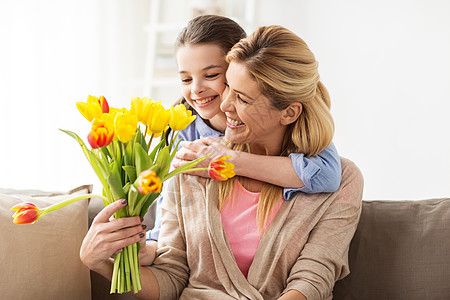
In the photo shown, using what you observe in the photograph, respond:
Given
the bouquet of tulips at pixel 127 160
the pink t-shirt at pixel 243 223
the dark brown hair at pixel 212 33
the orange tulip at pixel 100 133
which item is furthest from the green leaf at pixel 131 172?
the dark brown hair at pixel 212 33

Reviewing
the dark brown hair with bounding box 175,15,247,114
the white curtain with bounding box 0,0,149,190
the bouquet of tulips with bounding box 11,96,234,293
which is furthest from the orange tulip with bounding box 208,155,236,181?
the white curtain with bounding box 0,0,149,190

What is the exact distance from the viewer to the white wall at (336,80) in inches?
106

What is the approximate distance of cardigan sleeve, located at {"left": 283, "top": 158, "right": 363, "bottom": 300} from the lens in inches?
53.5

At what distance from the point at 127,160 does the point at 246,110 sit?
371mm

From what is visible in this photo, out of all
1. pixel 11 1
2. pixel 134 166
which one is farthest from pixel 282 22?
pixel 134 166

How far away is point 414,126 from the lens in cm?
274

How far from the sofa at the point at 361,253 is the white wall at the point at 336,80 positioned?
109 centimetres

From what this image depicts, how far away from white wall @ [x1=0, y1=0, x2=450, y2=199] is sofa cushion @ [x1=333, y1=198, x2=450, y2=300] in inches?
43.7

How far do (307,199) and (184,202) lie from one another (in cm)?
33

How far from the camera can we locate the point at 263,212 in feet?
4.74

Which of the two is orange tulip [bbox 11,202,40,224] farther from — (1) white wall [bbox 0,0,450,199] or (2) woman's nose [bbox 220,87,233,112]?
(1) white wall [bbox 0,0,450,199]

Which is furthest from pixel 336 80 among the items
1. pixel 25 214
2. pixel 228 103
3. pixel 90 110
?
pixel 25 214

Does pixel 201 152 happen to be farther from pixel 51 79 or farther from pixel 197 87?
pixel 51 79

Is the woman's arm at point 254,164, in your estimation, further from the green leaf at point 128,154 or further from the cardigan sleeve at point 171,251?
the green leaf at point 128,154
